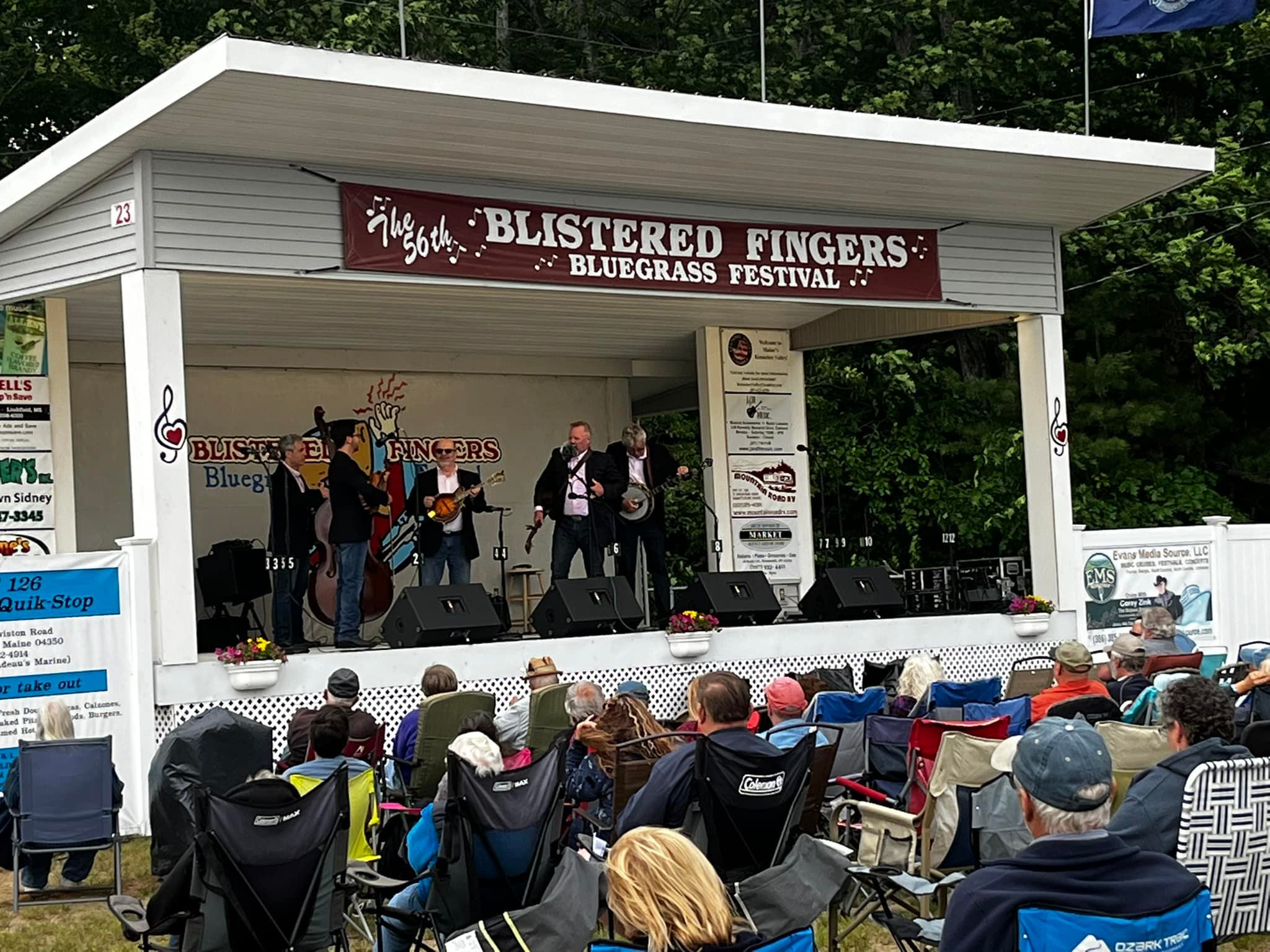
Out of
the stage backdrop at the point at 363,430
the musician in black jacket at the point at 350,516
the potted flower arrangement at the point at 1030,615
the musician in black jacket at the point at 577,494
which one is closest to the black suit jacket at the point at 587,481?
the musician in black jacket at the point at 577,494

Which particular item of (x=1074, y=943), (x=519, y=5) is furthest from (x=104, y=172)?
(x=519, y=5)

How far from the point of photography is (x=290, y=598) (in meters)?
12.1

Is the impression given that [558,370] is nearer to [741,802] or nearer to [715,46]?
[715,46]

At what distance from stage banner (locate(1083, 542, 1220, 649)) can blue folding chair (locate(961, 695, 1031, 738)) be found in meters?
5.98

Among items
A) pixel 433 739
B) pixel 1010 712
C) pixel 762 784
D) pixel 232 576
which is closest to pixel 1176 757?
Answer: pixel 762 784

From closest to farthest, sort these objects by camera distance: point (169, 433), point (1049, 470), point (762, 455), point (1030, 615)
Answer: point (169, 433) < point (1030, 615) < point (1049, 470) < point (762, 455)

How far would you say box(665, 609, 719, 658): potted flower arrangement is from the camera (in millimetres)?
10969

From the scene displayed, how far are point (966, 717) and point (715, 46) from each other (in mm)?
14634

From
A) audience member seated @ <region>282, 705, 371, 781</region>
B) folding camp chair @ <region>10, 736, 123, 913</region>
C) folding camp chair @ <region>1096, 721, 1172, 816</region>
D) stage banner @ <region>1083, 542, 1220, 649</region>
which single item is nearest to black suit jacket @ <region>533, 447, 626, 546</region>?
stage banner @ <region>1083, 542, 1220, 649</region>

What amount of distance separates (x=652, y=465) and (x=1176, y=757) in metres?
8.59

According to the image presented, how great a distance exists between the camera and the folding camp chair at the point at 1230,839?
4.19 m

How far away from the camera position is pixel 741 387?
14.4 m

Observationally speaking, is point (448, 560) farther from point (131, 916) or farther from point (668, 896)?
point (668, 896)

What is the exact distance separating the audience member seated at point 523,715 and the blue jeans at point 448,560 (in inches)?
152
